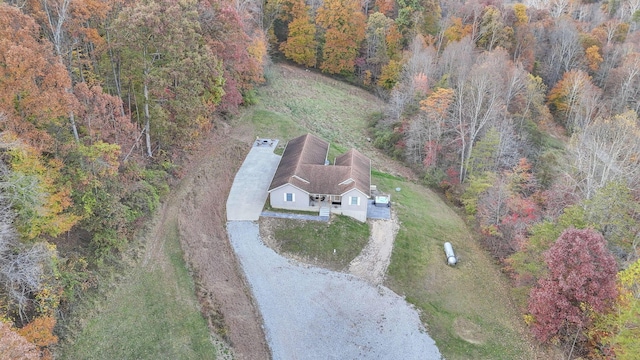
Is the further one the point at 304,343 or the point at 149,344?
the point at 304,343

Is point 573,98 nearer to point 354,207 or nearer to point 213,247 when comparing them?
point 354,207

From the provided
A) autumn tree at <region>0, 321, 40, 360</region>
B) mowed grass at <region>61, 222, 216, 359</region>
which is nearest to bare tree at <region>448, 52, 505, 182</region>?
mowed grass at <region>61, 222, 216, 359</region>

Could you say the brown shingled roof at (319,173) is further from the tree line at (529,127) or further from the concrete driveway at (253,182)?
the tree line at (529,127)

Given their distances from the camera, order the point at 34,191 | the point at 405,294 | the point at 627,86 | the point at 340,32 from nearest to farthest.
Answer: the point at 34,191, the point at 405,294, the point at 627,86, the point at 340,32

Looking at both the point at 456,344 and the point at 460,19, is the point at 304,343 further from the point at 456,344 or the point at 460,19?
the point at 460,19

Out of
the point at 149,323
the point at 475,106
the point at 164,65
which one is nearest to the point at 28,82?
the point at 164,65

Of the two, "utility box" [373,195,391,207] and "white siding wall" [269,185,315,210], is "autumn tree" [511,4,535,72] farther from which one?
"white siding wall" [269,185,315,210]

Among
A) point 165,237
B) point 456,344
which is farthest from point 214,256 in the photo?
point 456,344

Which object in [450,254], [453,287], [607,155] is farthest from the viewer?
[450,254]

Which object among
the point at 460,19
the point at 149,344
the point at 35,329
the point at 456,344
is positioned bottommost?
the point at 456,344
